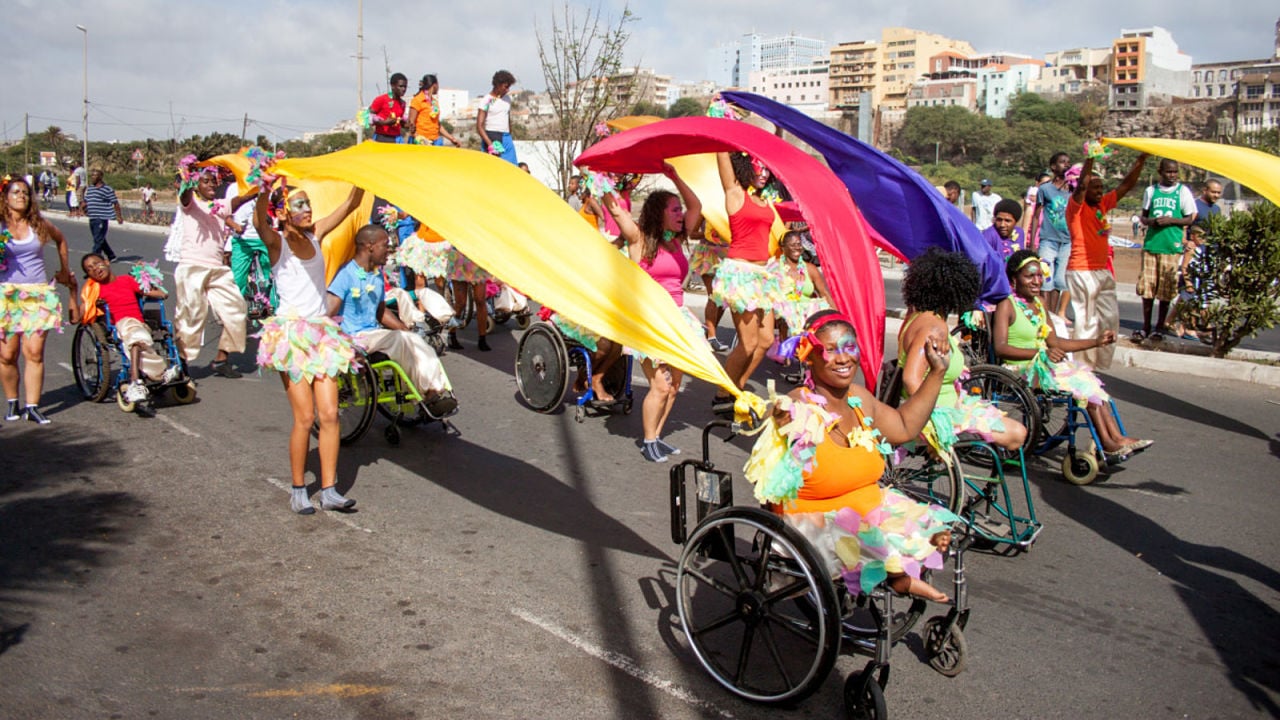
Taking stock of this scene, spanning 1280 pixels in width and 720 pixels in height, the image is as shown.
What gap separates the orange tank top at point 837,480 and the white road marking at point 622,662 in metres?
0.87

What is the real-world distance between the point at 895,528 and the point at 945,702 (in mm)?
773

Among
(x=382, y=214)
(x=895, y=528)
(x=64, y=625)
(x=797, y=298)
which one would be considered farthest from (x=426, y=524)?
(x=382, y=214)

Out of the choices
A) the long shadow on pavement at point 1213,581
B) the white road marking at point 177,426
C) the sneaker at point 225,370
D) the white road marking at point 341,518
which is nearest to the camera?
the long shadow on pavement at point 1213,581

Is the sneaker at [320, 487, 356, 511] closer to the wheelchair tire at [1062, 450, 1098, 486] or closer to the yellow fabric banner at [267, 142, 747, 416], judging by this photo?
the yellow fabric banner at [267, 142, 747, 416]

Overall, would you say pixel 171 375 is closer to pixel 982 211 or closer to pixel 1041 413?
pixel 1041 413

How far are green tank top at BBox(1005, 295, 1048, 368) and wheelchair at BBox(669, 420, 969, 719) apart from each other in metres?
3.01

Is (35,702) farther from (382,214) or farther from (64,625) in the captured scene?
(382,214)

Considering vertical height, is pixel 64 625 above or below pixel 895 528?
below

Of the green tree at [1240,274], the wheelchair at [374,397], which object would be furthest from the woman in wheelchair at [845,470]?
the green tree at [1240,274]

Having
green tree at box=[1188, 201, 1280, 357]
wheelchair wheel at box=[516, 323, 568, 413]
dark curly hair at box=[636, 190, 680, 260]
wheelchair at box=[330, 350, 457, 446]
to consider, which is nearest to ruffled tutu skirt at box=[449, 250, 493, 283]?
wheelchair wheel at box=[516, 323, 568, 413]

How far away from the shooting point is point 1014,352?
6.94m

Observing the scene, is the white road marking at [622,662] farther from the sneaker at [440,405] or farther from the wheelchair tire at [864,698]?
the sneaker at [440,405]

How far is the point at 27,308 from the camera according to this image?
7.65m

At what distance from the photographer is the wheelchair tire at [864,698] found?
371 centimetres
